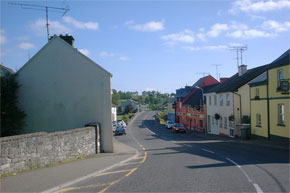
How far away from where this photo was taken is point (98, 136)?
1809 centimetres

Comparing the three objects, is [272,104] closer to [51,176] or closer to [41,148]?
[41,148]

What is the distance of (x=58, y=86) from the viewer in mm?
19484

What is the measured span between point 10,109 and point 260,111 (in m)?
20.5

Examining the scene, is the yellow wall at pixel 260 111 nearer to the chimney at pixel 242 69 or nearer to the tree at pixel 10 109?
the chimney at pixel 242 69

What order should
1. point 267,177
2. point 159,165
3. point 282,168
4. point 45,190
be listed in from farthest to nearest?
1. point 159,165
2. point 282,168
3. point 267,177
4. point 45,190

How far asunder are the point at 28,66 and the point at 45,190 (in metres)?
13.2

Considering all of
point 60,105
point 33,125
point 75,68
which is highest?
point 75,68

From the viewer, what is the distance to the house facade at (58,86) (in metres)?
19.3

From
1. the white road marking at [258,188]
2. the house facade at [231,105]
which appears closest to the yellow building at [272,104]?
the house facade at [231,105]

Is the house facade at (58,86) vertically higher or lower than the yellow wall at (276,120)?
higher

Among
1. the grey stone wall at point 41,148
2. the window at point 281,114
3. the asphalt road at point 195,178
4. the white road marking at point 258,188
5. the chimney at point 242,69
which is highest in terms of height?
the chimney at point 242,69

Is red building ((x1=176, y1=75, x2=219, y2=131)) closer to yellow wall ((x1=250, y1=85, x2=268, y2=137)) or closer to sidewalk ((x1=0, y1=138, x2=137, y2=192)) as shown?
yellow wall ((x1=250, y1=85, x2=268, y2=137))

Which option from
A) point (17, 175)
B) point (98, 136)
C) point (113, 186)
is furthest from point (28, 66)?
point (113, 186)

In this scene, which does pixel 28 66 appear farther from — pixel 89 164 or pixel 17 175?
pixel 17 175
